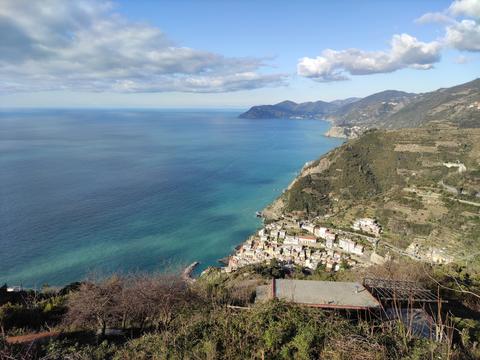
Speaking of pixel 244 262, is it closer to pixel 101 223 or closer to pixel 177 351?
pixel 101 223

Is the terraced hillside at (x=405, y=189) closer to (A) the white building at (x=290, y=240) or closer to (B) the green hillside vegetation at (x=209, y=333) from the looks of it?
(A) the white building at (x=290, y=240)

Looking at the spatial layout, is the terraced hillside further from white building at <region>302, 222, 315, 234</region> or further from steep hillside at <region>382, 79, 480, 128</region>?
steep hillside at <region>382, 79, 480, 128</region>

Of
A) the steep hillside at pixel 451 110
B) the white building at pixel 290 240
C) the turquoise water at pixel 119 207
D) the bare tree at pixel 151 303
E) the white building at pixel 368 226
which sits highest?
the steep hillside at pixel 451 110

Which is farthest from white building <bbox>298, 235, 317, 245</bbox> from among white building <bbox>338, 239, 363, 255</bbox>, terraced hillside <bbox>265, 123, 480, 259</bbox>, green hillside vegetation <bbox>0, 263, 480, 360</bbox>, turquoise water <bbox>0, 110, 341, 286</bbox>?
green hillside vegetation <bbox>0, 263, 480, 360</bbox>

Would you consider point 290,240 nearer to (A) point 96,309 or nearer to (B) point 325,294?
(B) point 325,294

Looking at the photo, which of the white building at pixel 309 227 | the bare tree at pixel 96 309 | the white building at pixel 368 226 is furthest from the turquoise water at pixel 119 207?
the bare tree at pixel 96 309
